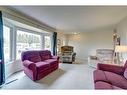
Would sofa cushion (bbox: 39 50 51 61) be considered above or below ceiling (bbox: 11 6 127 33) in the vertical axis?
below

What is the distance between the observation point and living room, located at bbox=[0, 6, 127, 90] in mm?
3613

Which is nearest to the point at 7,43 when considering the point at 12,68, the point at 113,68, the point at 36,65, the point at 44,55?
the point at 12,68

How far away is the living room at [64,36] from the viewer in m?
3.61

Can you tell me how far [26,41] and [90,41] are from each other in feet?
17.2

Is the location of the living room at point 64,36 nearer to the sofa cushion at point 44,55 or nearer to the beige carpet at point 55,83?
the beige carpet at point 55,83

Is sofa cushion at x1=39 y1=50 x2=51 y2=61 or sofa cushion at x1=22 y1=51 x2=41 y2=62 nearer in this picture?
sofa cushion at x1=22 y1=51 x2=41 y2=62

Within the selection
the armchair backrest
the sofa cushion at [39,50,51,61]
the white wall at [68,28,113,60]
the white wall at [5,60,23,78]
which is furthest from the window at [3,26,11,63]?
the white wall at [68,28,113,60]

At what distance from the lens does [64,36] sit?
10727 mm

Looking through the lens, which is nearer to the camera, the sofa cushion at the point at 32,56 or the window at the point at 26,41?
the sofa cushion at the point at 32,56

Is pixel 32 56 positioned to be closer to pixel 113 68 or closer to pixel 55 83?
pixel 55 83

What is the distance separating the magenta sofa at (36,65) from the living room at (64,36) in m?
0.15

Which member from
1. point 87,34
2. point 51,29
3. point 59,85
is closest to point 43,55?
point 51,29

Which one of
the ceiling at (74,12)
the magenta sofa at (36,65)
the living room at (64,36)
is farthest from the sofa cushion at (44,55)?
the ceiling at (74,12)

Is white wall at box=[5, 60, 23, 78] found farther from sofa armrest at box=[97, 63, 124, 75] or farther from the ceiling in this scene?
sofa armrest at box=[97, 63, 124, 75]
